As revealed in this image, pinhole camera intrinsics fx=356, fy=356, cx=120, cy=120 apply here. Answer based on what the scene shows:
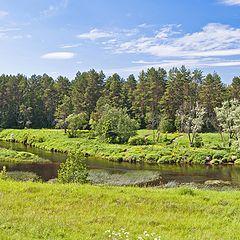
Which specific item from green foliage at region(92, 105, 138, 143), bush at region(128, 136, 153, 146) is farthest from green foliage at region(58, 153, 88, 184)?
green foliage at region(92, 105, 138, 143)

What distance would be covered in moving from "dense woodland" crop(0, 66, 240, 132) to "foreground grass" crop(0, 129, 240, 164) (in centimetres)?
1412

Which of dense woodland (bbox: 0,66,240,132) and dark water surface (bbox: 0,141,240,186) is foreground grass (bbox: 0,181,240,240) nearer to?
dark water surface (bbox: 0,141,240,186)

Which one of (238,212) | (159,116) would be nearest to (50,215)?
(238,212)

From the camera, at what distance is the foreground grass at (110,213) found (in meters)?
12.4

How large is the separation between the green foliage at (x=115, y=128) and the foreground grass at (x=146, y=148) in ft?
8.63

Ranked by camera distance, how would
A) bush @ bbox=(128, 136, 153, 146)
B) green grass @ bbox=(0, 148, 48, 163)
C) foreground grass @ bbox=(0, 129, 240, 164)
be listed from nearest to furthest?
green grass @ bbox=(0, 148, 48, 163)
foreground grass @ bbox=(0, 129, 240, 164)
bush @ bbox=(128, 136, 153, 146)

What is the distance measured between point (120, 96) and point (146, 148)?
5214cm

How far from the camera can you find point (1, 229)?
11.9 m

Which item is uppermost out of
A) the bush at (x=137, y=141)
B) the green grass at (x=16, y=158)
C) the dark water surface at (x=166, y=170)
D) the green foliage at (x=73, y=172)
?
the green foliage at (x=73, y=172)

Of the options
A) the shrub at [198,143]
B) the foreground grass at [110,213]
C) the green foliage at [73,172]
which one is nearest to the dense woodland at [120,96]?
the shrub at [198,143]

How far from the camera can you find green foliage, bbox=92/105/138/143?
83750 mm

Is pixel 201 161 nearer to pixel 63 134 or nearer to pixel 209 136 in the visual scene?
pixel 209 136

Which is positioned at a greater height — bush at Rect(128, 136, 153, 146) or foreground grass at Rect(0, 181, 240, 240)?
foreground grass at Rect(0, 181, 240, 240)

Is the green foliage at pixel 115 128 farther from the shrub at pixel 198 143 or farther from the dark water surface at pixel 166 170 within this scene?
the dark water surface at pixel 166 170
